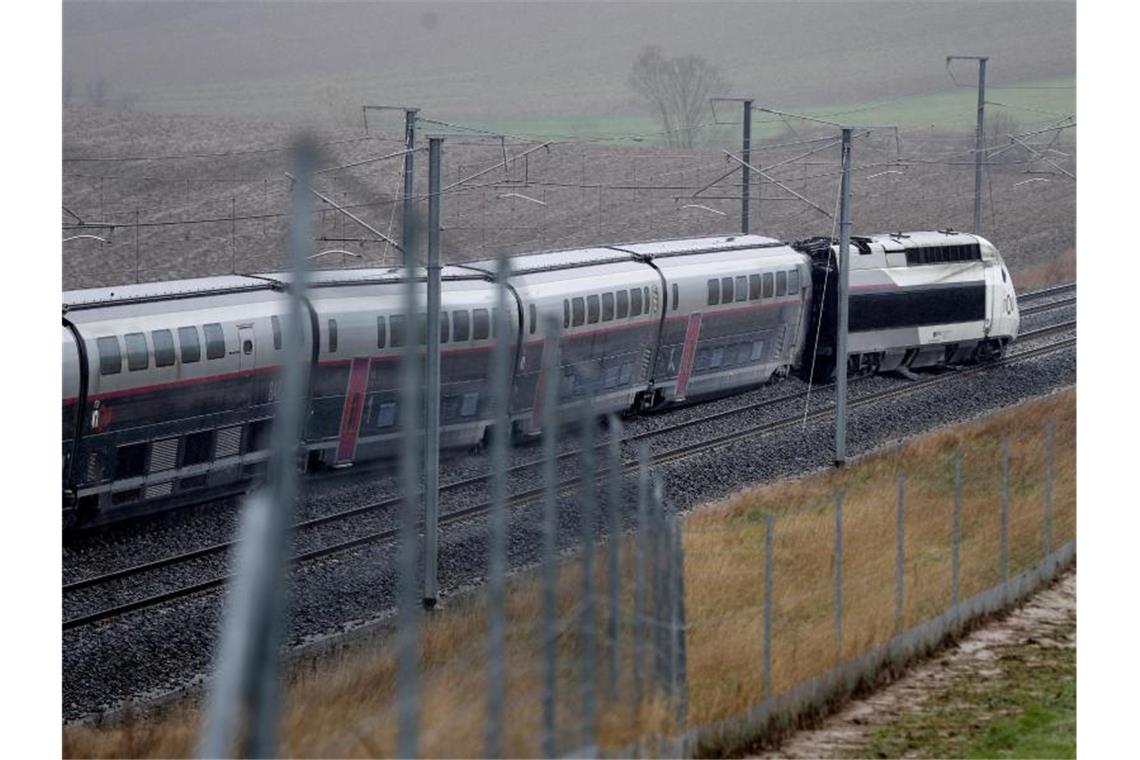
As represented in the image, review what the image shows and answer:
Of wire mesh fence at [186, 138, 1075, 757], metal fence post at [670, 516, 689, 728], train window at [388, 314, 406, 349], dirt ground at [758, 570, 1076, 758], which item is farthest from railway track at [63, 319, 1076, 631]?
metal fence post at [670, 516, 689, 728]

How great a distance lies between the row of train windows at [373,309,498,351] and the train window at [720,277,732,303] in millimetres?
5009

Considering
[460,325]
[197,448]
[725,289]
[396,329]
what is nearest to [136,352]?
[197,448]

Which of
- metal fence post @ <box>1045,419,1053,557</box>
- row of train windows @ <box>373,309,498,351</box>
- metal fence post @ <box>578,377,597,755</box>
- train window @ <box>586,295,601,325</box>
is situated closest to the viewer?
metal fence post @ <box>578,377,597,755</box>

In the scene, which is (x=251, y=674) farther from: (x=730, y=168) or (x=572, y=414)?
(x=730, y=168)

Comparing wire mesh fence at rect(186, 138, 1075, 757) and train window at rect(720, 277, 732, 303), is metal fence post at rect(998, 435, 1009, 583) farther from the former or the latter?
train window at rect(720, 277, 732, 303)

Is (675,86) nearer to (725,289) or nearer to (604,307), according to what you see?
(604,307)

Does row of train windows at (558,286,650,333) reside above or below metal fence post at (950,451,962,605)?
above

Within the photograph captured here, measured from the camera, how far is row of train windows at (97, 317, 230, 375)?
17.7 meters

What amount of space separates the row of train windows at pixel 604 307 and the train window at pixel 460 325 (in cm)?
136

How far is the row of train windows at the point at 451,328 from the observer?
67.6 ft

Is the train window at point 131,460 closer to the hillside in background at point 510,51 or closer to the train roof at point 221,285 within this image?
the train roof at point 221,285

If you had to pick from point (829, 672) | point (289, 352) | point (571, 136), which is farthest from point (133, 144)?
point (289, 352)

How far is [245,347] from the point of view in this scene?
19.1 metres

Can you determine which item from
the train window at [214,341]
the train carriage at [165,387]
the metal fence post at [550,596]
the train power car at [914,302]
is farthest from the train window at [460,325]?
the metal fence post at [550,596]
